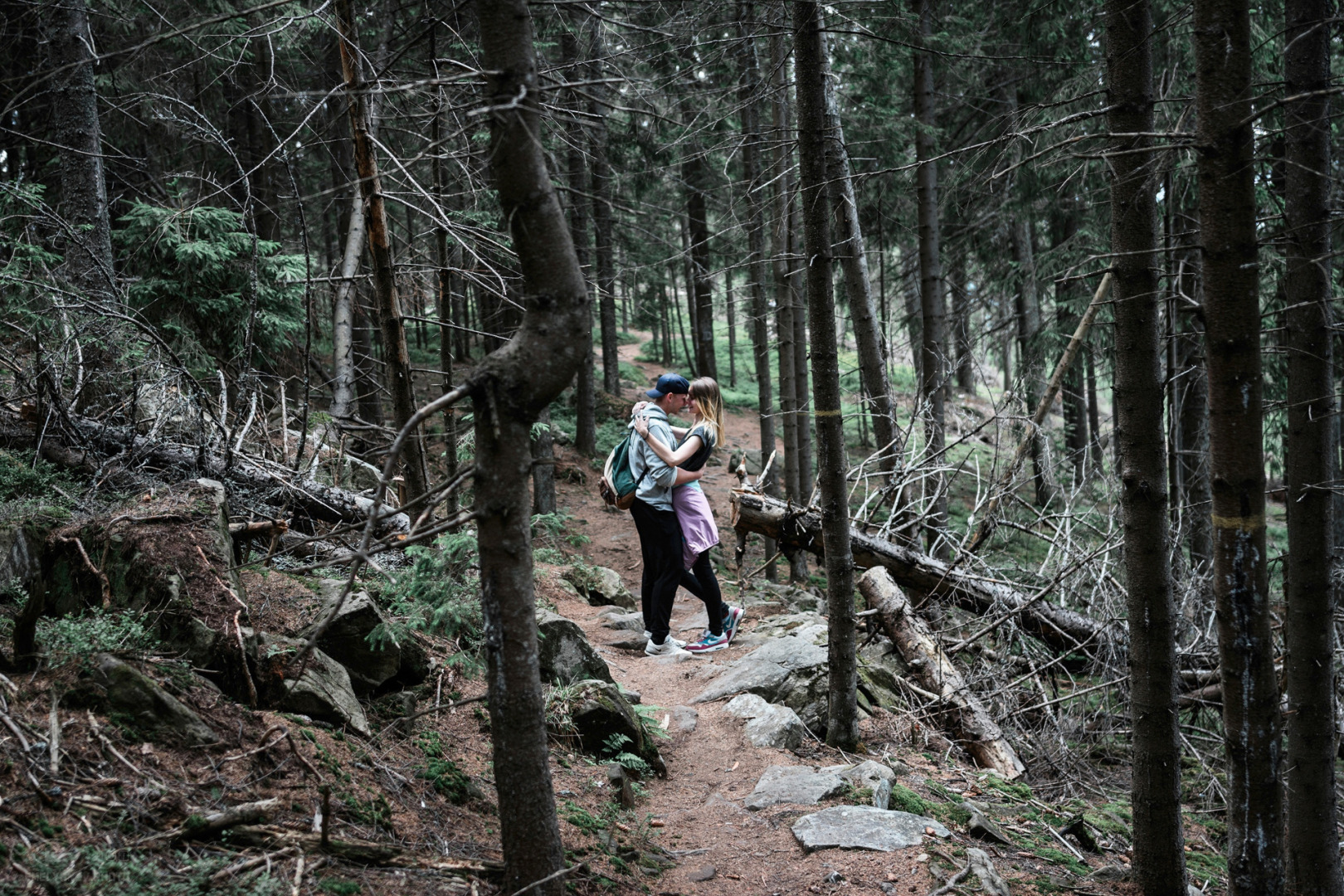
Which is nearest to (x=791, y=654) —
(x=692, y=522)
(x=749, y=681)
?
(x=749, y=681)

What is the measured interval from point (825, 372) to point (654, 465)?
2.24 metres

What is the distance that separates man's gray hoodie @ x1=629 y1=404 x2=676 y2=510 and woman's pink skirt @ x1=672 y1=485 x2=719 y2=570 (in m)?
0.14

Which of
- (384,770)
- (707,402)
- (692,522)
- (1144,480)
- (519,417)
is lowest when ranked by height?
(384,770)

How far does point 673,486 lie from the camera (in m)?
6.97

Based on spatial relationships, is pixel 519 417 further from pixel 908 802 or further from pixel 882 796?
pixel 908 802

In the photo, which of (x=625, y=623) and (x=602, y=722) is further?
(x=625, y=623)

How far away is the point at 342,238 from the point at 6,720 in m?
13.7

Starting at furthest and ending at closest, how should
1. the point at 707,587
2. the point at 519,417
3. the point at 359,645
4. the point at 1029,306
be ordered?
the point at 1029,306, the point at 707,587, the point at 359,645, the point at 519,417

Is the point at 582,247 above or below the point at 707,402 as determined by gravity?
above

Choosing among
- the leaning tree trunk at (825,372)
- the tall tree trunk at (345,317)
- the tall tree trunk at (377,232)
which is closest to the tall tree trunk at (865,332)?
the leaning tree trunk at (825,372)

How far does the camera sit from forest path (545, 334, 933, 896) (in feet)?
12.7

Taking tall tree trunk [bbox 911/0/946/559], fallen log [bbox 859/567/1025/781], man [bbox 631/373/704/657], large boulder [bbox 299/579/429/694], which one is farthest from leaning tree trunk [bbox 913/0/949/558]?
large boulder [bbox 299/579/429/694]

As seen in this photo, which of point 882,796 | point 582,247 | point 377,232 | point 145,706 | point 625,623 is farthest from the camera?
point 582,247

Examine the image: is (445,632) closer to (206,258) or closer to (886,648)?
(886,648)
